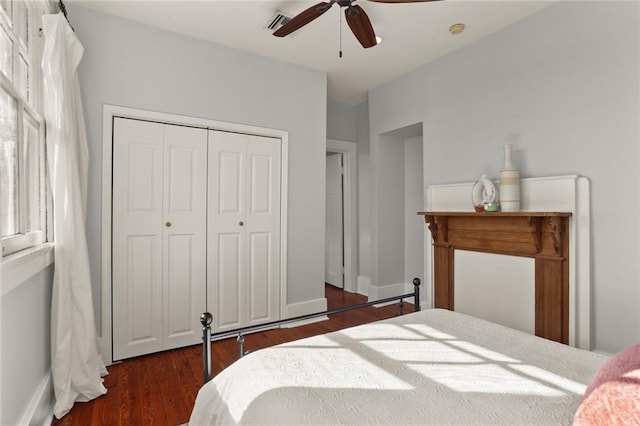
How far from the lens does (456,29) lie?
2.83 m

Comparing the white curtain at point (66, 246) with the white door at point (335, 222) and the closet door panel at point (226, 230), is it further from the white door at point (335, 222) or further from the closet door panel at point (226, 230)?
the white door at point (335, 222)

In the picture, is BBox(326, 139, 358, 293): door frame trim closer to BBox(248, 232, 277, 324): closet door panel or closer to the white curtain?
BBox(248, 232, 277, 324): closet door panel

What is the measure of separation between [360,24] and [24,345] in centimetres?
252

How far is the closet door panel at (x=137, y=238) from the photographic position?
105 inches

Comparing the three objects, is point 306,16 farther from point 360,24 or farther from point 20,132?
point 20,132

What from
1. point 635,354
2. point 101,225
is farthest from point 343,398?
point 101,225

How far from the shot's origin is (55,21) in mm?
2057

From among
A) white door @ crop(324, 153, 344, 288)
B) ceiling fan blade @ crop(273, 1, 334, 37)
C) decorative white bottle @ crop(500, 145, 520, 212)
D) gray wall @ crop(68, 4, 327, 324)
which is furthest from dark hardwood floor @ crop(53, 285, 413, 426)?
ceiling fan blade @ crop(273, 1, 334, 37)

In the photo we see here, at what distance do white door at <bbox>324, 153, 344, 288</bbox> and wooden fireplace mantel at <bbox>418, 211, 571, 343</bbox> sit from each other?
2048 mm

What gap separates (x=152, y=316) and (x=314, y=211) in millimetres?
1810

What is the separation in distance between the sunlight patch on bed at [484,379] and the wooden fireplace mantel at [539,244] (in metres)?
1.54

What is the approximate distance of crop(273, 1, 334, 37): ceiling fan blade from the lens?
1.94 m

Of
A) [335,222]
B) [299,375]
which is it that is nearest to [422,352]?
[299,375]

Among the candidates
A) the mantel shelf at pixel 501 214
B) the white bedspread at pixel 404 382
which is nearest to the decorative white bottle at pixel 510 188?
the mantel shelf at pixel 501 214
